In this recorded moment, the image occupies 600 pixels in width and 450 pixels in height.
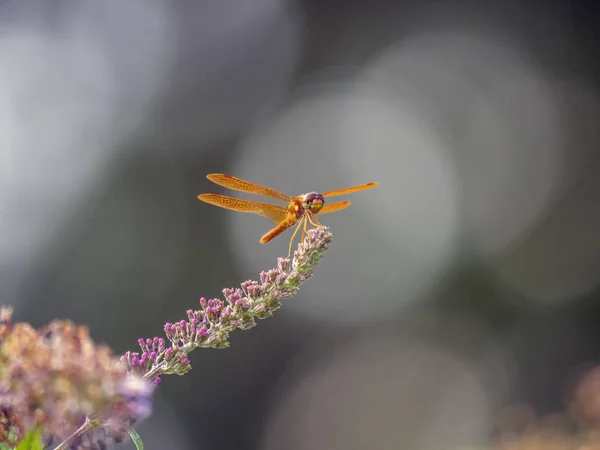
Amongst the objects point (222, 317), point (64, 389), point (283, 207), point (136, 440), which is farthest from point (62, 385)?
point (283, 207)

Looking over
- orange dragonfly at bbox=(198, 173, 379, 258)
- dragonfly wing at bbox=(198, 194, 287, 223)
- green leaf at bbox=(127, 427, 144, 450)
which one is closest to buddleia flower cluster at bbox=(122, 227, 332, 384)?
green leaf at bbox=(127, 427, 144, 450)

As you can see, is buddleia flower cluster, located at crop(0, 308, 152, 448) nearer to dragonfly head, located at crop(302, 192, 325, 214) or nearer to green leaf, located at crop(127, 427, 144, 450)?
green leaf, located at crop(127, 427, 144, 450)

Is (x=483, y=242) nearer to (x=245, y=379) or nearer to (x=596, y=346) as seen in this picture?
(x=596, y=346)

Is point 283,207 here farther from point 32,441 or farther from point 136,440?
point 32,441

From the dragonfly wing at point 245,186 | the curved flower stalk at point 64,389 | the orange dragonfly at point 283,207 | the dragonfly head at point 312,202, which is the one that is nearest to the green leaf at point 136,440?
the curved flower stalk at point 64,389

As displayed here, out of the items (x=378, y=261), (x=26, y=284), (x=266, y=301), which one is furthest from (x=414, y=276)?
(x=266, y=301)

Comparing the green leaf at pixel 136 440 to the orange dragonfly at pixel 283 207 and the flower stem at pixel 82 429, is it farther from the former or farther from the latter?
the orange dragonfly at pixel 283 207

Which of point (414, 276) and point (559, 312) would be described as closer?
point (559, 312)
